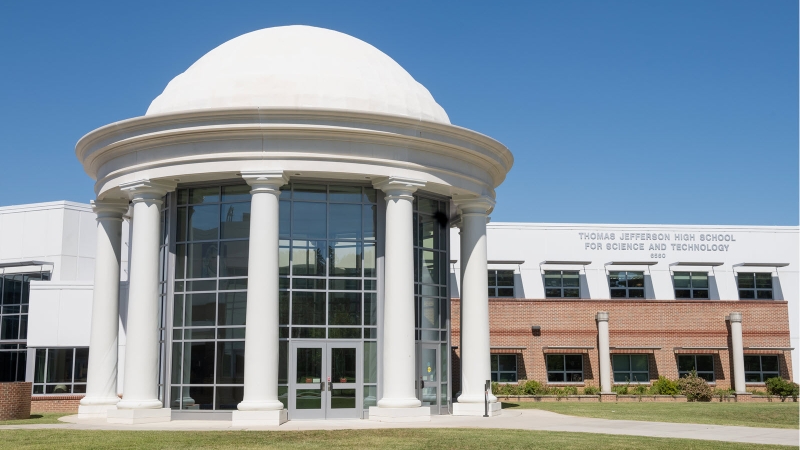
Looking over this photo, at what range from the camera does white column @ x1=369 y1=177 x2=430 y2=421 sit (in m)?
25.2

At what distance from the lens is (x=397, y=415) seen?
25.0 m

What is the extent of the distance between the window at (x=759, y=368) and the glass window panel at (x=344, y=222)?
30100 mm

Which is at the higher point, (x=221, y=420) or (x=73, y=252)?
(x=73, y=252)

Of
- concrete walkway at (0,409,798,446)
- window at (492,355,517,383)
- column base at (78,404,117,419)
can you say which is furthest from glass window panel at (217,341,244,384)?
window at (492,355,517,383)

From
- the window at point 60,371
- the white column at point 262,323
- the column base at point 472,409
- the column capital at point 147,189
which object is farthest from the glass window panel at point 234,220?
the window at point 60,371

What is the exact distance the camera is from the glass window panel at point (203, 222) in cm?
2683

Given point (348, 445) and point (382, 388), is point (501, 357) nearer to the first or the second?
point (382, 388)

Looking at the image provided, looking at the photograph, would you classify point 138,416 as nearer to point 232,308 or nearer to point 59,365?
point 232,308

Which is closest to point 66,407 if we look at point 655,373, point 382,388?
point 382,388

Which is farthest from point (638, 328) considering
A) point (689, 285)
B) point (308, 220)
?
point (308, 220)

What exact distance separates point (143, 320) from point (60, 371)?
14.3m

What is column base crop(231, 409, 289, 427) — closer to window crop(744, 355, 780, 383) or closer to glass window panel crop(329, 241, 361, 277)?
glass window panel crop(329, 241, 361, 277)

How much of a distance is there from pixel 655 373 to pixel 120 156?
104 ft

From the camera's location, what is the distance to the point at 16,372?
4250 centimetres
